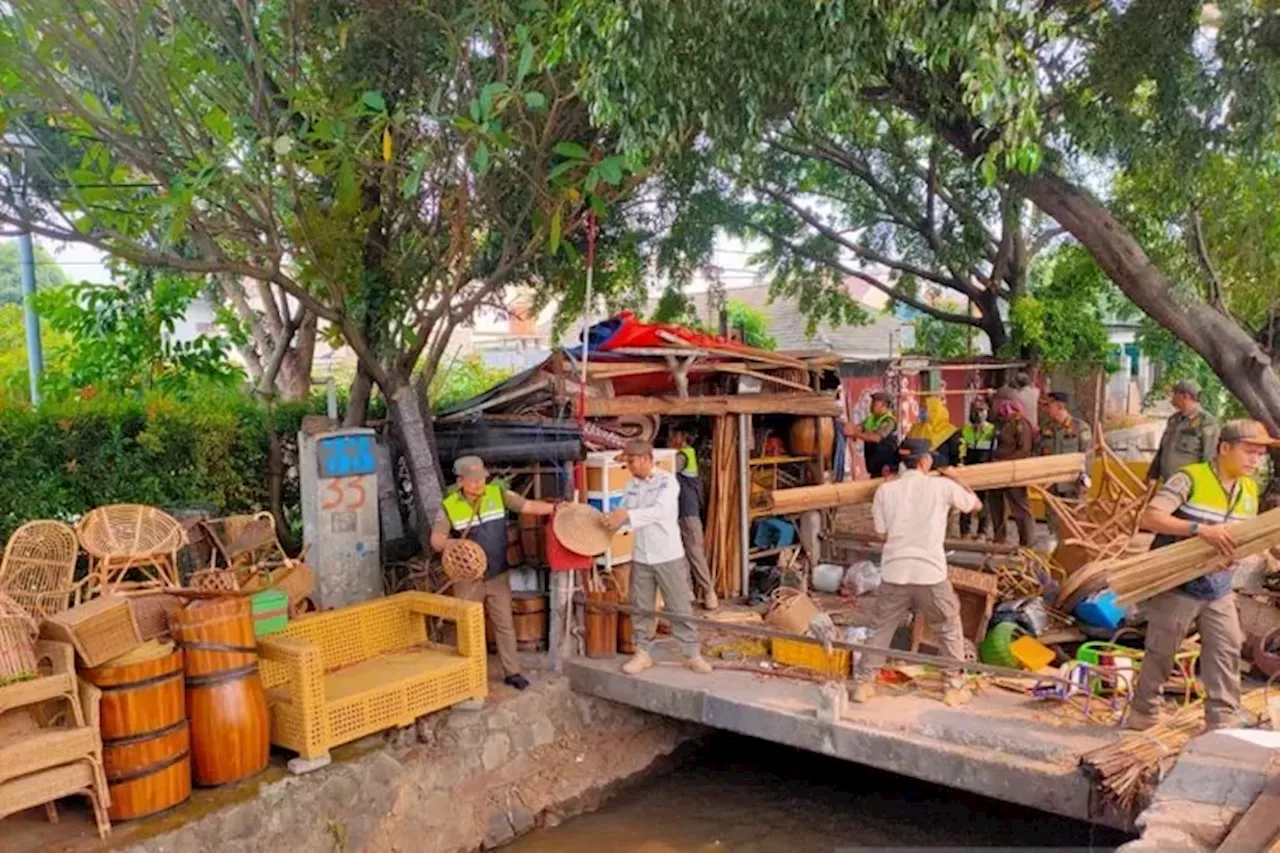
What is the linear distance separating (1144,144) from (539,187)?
531 cm

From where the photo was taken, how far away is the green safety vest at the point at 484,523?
7.05 metres

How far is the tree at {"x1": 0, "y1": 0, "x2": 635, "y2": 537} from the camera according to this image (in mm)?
6371

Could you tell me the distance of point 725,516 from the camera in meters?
9.73

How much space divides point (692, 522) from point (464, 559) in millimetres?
2782

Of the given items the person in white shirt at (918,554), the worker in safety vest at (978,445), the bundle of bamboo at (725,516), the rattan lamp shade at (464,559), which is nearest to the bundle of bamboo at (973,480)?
the person in white shirt at (918,554)

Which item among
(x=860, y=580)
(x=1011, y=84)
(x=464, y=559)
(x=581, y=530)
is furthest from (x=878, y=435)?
(x=1011, y=84)

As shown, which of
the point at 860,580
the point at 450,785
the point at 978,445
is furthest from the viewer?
the point at 978,445

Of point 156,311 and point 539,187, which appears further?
point 156,311

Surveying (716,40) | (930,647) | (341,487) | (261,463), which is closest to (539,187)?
(716,40)

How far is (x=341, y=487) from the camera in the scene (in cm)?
795

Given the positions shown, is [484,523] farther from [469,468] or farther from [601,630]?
[601,630]

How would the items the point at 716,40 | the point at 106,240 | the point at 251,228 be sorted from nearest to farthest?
the point at 716,40 → the point at 106,240 → the point at 251,228

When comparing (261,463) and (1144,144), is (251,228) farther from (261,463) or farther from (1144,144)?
(1144,144)

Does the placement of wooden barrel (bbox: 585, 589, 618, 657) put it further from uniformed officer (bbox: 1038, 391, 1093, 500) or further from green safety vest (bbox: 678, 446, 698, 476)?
uniformed officer (bbox: 1038, 391, 1093, 500)
